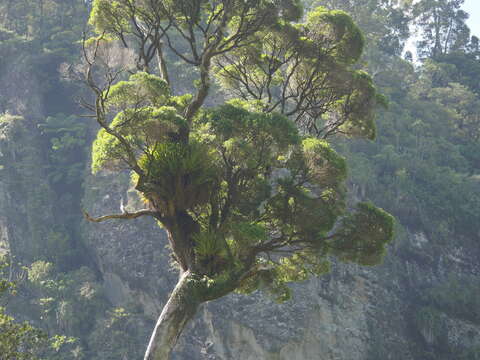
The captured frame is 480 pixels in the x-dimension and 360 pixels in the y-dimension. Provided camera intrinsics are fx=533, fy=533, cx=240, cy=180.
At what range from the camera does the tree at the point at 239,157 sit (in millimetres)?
8328

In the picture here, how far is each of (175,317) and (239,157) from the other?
2.74 m

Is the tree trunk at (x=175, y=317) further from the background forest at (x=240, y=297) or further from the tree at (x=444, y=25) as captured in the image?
the tree at (x=444, y=25)

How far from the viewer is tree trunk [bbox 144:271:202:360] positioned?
7945 mm

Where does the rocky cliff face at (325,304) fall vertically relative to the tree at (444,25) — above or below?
below

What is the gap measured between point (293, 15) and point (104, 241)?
21550 millimetres

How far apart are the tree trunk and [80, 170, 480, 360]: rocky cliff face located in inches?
595

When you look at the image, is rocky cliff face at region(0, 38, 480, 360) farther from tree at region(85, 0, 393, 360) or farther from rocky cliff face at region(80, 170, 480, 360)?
tree at region(85, 0, 393, 360)

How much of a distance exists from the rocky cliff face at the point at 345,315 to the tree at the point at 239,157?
43.3 ft

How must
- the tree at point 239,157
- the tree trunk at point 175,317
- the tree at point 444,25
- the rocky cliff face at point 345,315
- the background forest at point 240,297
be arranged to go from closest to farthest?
the tree trunk at point 175,317 → the tree at point 239,157 → the rocky cliff face at point 345,315 → the background forest at point 240,297 → the tree at point 444,25

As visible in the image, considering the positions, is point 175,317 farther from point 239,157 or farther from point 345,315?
point 345,315

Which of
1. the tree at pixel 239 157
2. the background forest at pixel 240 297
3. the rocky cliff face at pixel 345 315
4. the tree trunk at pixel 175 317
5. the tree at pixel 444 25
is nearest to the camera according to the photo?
the tree trunk at pixel 175 317

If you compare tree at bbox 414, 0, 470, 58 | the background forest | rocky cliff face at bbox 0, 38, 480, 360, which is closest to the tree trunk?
the background forest

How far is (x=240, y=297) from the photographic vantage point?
78.0 ft

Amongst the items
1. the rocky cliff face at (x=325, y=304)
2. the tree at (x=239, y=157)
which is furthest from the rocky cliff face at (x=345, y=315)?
the tree at (x=239, y=157)
